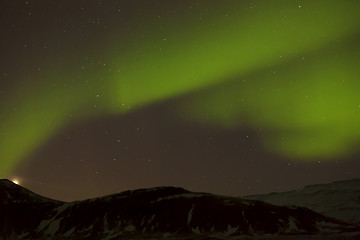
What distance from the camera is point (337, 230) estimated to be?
118125mm

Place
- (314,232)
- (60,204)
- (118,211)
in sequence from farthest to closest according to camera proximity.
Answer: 1. (60,204)
2. (118,211)
3. (314,232)

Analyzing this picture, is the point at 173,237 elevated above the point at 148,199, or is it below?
below

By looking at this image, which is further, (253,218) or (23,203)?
(23,203)

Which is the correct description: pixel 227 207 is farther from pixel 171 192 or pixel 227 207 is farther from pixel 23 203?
pixel 23 203

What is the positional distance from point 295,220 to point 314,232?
854cm

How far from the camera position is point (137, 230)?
12938cm

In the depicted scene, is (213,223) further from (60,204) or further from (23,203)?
(23,203)

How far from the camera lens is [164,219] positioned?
13138cm

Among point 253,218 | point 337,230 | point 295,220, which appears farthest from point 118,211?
point 337,230

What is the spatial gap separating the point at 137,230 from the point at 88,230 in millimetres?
14511

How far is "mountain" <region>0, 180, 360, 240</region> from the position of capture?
120m

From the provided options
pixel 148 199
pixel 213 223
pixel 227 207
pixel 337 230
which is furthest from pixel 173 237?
pixel 337 230

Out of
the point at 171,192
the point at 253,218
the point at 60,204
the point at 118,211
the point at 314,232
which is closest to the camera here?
the point at 314,232

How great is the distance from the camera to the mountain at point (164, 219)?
11988cm
